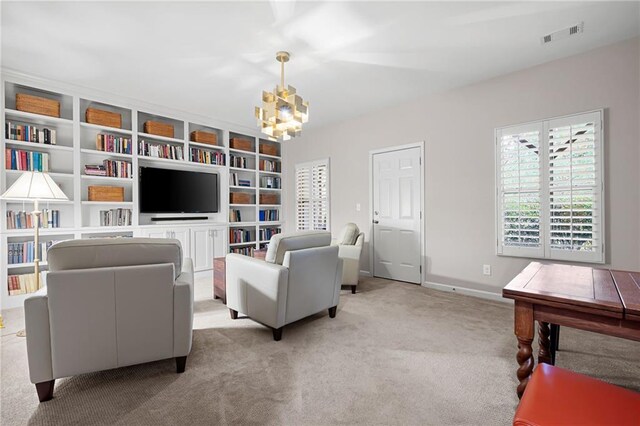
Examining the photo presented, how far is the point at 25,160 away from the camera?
3.47 metres

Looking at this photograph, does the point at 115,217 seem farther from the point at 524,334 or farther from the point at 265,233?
the point at 524,334

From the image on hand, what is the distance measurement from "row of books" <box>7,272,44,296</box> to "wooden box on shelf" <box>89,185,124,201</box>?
105 centimetres

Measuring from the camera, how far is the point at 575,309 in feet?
4.39

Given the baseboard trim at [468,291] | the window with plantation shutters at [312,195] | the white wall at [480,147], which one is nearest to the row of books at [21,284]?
the window with plantation shutters at [312,195]

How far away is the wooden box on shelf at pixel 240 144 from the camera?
5.48 meters

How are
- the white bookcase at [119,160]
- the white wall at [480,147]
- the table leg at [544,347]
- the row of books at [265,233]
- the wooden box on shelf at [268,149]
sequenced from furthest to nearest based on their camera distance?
the wooden box on shelf at [268,149] → the row of books at [265,233] → the white bookcase at [119,160] → the white wall at [480,147] → the table leg at [544,347]

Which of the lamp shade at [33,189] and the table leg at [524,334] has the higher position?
the lamp shade at [33,189]

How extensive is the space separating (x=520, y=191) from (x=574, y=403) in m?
2.86

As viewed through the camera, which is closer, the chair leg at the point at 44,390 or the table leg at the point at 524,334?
the table leg at the point at 524,334

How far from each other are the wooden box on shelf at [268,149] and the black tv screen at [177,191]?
1.15 metres

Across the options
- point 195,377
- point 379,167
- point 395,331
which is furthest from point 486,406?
point 379,167

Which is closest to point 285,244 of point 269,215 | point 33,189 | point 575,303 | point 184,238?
point 575,303

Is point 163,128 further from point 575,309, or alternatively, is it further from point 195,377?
point 575,309

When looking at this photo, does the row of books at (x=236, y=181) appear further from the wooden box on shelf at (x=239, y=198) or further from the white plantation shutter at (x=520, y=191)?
the white plantation shutter at (x=520, y=191)
